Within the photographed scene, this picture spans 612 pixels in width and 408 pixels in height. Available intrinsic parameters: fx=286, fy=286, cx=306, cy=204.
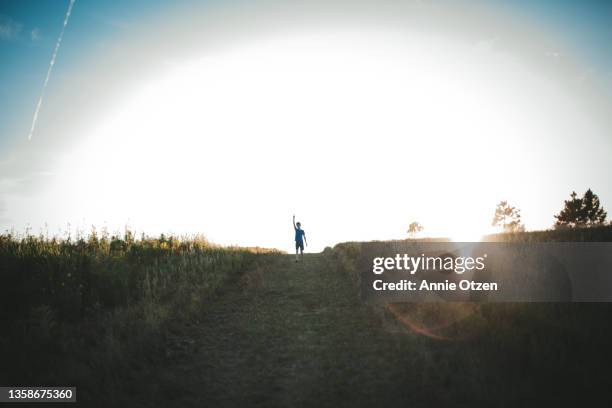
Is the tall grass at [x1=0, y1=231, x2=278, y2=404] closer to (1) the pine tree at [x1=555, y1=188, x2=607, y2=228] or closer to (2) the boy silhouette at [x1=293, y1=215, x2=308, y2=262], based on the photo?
(2) the boy silhouette at [x1=293, y1=215, x2=308, y2=262]

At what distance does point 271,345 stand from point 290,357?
0.78m

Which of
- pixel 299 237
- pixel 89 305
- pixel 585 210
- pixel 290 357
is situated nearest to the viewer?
pixel 290 357

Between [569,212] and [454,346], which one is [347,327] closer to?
[454,346]

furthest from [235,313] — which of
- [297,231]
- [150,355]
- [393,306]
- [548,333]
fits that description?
[297,231]

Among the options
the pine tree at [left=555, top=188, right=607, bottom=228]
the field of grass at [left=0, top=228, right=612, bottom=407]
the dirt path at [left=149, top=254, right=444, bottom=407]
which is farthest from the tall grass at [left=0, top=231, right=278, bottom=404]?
the pine tree at [left=555, top=188, right=607, bottom=228]

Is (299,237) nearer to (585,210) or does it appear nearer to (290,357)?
(290,357)

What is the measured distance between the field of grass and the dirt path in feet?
0.10

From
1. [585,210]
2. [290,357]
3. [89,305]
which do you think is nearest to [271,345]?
[290,357]

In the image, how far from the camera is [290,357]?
634 cm

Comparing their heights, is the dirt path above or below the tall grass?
below

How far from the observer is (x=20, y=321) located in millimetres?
6371

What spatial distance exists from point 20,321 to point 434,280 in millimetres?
11393

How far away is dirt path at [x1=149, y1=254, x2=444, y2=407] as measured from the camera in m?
5.11

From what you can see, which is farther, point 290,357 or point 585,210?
point 585,210
